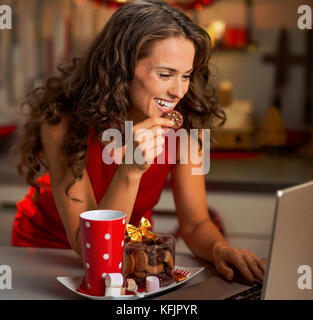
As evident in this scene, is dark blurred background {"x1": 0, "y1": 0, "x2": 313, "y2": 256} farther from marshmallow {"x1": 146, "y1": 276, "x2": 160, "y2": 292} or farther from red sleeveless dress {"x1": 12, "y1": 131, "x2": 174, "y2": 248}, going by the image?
marshmallow {"x1": 146, "y1": 276, "x2": 160, "y2": 292}

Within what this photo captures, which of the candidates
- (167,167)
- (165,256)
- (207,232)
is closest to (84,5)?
(167,167)

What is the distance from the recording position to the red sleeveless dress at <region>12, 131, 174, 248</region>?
141 cm

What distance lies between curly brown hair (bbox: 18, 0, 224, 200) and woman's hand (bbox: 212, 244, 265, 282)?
1.17ft

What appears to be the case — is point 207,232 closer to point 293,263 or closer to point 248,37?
point 293,263

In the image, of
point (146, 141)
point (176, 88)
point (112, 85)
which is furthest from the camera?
point (112, 85)

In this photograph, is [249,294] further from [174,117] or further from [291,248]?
[174,117]

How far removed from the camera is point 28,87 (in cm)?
289

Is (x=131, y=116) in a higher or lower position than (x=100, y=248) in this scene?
higher

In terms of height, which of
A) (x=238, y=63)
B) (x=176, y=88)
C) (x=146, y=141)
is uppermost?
(x=238, y=63)

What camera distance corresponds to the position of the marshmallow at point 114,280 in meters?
0.89

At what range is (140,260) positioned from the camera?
93cm

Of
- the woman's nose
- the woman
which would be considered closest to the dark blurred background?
the woman

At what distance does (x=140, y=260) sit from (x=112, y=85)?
469mm

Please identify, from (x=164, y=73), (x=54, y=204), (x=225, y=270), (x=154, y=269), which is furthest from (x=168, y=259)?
(x=54, y=204)
